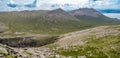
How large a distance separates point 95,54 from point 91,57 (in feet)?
22.9

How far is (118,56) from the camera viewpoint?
383 ft

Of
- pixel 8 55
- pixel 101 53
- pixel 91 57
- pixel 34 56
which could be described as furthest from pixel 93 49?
pixel 8 55

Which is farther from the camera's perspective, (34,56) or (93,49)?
(93,49)

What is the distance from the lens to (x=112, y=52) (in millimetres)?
123375

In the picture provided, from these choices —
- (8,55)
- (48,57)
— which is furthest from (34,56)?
(8,55)

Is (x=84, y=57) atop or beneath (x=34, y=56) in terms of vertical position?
beneath

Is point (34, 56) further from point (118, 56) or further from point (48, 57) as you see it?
point (118, 56)

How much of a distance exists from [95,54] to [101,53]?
197 inches

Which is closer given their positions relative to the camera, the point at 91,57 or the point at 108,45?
the point at 91,57

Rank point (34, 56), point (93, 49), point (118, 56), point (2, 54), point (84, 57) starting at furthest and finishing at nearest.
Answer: point (93, 49) → point (118, 56) → point (84, 57) → point (34, 56) → point (2, 54)

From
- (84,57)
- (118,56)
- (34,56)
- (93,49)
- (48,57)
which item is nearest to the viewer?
(34,56)

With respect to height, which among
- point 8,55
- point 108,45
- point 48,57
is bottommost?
point 108,45

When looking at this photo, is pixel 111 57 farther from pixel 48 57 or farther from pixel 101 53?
pixel 48 57

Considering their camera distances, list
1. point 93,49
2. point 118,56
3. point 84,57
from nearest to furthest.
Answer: point 84,57 < point 118,56 < point 93,49
